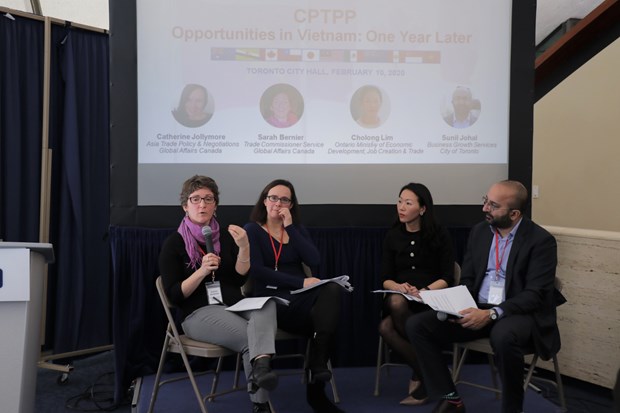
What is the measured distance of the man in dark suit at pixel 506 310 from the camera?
2801 millimetres

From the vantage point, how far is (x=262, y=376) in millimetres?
2627

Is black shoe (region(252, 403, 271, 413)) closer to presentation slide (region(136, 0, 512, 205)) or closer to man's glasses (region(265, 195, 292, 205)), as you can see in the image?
man's glasses (region(265, 195, 292, 205))

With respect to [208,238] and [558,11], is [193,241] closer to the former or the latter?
[208,238]

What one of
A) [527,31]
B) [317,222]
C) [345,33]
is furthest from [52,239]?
[527,31]

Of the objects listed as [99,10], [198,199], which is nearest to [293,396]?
[198,199]

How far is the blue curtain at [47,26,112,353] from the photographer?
398cm

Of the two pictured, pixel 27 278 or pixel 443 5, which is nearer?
pixel 27 278

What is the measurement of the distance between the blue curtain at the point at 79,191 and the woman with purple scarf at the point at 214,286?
128 centimetres

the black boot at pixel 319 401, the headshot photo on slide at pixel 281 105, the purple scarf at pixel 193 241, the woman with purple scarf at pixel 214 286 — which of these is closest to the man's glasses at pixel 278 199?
the woman with purple scarf at pixel 214 286

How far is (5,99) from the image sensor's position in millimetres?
3770

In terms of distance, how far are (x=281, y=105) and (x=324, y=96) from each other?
0.90ft

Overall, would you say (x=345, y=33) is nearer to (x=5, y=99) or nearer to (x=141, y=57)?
(x=141, y=57)

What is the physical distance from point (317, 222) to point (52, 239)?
5.74 ft

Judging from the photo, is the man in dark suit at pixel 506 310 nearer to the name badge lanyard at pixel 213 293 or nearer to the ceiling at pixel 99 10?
the name badge lanyard at pixel 213 293
